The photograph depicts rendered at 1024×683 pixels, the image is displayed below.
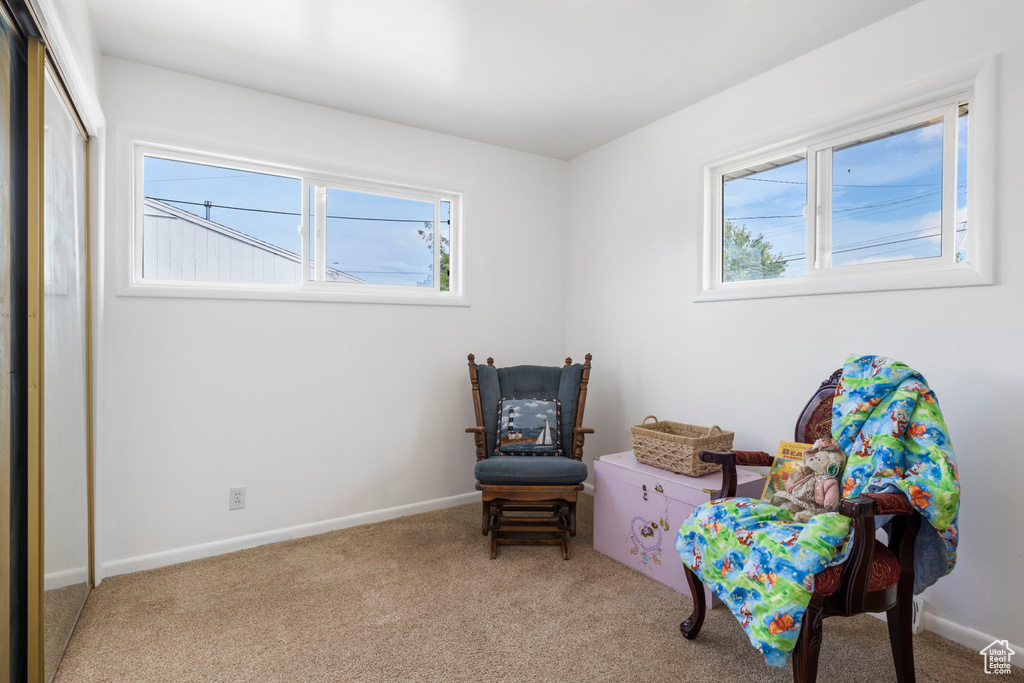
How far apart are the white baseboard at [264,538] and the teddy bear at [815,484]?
7.13 ft

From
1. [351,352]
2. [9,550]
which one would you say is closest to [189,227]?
[351,352]

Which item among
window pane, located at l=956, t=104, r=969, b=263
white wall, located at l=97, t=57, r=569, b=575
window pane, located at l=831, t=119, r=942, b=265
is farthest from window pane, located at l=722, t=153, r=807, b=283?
white wall, located at l=97, t=57, r=569, b=575

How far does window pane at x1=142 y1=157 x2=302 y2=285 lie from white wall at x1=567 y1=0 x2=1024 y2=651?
1.98 metres

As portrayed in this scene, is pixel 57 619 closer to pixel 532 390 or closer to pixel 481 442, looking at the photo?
pixel 481 442

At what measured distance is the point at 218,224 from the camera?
2922mm

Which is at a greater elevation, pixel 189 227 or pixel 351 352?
pixel 189 227

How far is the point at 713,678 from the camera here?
1820 mm

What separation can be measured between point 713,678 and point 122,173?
128 inches

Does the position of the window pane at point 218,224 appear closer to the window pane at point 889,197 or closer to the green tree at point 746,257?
the green tree at point 746,257

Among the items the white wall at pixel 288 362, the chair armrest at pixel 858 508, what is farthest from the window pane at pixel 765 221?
the chair armrest at pixel 858 508

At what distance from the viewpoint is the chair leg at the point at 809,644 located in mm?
1524

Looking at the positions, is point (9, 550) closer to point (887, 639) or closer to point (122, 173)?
point (122, 173)

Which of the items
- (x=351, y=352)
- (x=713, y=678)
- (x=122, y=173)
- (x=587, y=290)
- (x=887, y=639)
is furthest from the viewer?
(x=587, y=290)

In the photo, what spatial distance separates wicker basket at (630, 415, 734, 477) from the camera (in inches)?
99.0
